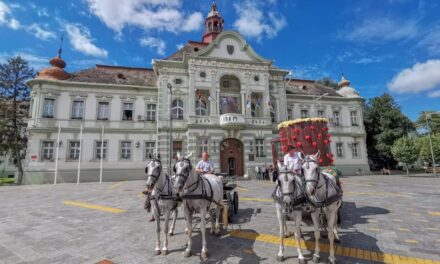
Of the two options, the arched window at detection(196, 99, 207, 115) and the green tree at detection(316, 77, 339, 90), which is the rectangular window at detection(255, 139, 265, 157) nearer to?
the arched window at detection(196, 99, 207, 115)

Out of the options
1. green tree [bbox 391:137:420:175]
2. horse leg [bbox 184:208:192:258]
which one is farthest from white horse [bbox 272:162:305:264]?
green tree [bbox 391:137:420:175]

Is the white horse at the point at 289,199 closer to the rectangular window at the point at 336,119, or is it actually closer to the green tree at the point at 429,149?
the rectangular window at the point at 336,119

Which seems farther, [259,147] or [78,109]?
[259,147]

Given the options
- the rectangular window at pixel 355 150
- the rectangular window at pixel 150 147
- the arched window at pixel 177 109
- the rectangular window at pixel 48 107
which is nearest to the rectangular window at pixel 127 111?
the rectangular window at pixel 150 147

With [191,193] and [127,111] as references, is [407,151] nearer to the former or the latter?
[191,193]

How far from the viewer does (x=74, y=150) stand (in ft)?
69.9

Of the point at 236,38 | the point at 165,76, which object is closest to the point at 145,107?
the point at 165,76

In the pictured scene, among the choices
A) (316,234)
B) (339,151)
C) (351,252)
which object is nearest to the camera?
(316,234)

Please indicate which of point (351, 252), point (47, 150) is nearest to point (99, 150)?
point (47, 150)

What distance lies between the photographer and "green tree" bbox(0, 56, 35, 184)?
22312 mm

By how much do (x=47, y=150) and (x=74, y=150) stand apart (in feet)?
7.65

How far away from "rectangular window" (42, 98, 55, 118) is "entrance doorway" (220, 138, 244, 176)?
1766 centimetres

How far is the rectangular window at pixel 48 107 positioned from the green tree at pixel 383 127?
41.6 meters

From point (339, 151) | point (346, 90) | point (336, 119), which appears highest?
point (346, 90)
